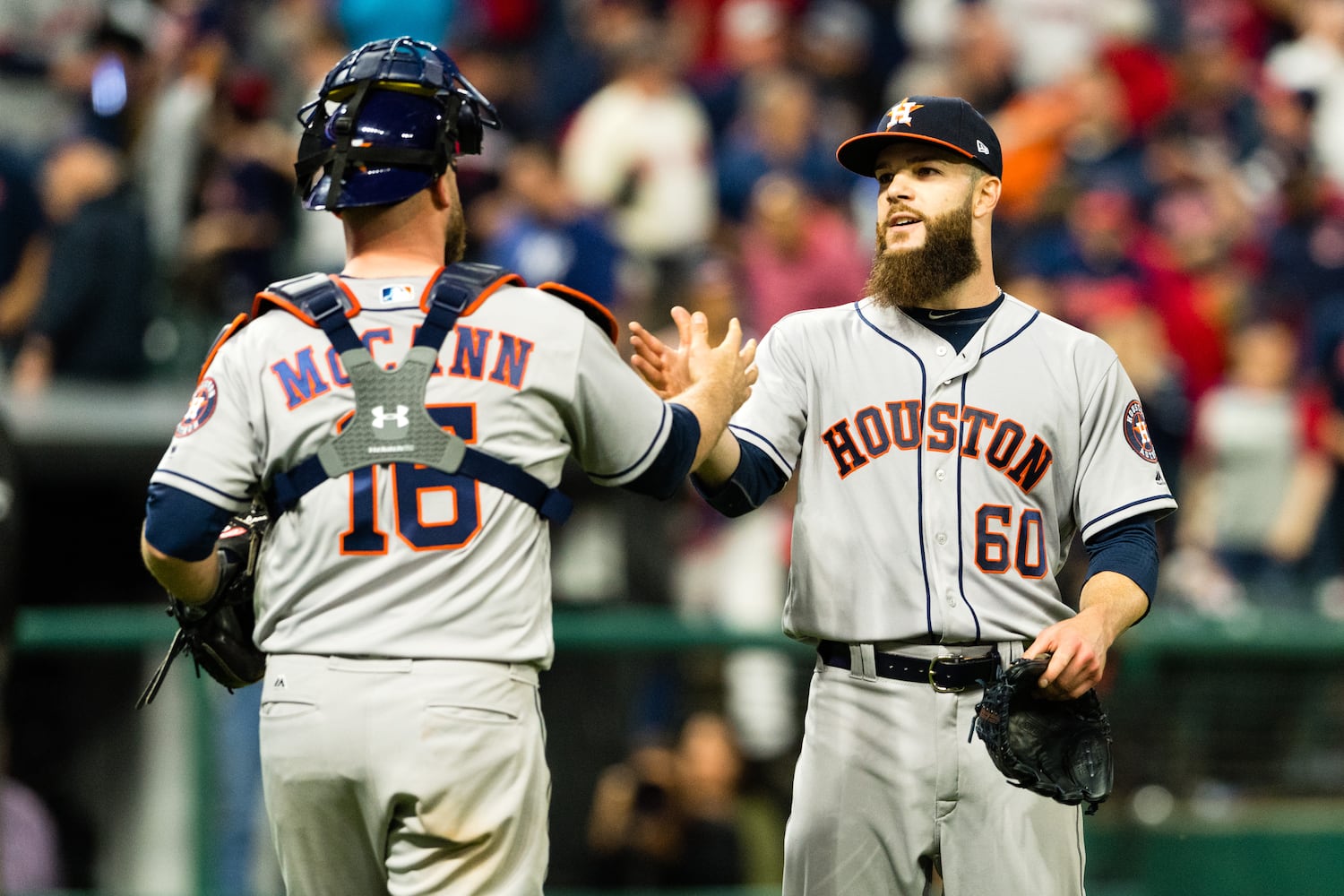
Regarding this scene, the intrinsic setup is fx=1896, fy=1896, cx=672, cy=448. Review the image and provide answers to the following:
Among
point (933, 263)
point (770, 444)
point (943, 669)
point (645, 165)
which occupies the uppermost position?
point (645, 165)

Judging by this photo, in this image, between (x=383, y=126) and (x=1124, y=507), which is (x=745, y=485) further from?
(x=383, y=126)

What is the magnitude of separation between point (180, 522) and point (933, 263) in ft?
5.45

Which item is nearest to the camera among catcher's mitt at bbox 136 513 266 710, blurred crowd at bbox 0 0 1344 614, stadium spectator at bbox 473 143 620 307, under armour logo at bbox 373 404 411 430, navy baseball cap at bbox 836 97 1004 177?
under armour logo at bbox 373 404 411 430

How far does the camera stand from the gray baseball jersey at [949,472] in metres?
3.91

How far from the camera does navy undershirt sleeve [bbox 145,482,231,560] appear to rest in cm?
336

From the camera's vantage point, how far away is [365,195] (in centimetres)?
349

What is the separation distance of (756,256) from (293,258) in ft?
7.23

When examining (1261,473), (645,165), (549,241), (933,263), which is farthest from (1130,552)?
(645,165)

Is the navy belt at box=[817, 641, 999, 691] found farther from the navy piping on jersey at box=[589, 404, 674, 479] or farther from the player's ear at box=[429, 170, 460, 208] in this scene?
the player's ear at box=[429, 170, 460, 208]

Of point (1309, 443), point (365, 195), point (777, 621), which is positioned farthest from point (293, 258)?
point (365, 195)

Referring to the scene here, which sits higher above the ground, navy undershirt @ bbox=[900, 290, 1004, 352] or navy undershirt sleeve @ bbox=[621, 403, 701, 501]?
navy undershirt @ bbox=[900, 290, 1004, 352]

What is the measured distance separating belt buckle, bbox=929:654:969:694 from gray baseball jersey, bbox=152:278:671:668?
0.87 meters

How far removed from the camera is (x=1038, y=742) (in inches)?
144

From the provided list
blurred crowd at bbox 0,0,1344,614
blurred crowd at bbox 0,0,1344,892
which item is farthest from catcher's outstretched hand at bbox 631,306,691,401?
blurred crowd at bbox 0,0,1344,614
